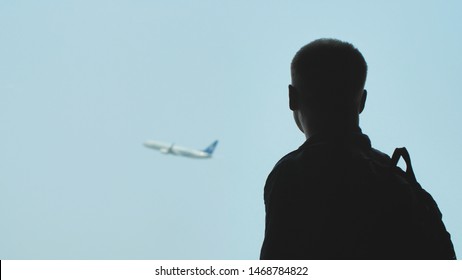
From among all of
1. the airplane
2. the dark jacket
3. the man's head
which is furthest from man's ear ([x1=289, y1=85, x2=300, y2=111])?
the airplane

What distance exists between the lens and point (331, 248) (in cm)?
84

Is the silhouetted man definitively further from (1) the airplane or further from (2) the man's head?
(1) the airplane

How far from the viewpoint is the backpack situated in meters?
0.85

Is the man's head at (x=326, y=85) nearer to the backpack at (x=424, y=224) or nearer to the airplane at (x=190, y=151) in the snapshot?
the backpack at (x=424, y=224)

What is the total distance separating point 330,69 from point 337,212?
1.00ft

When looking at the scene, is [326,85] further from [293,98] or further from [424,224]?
[424,224]

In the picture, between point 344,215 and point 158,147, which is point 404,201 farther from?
point 158,147

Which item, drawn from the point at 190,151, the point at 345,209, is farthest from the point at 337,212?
the point at 190,151

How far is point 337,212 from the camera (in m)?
0.85

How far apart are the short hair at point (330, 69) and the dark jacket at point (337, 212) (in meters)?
0.16

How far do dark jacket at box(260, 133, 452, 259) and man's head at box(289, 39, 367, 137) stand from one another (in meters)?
0.12

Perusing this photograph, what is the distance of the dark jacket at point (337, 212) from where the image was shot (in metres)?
0.84
